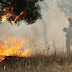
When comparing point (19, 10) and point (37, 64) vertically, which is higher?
point (19, 10)

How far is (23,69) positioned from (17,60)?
106 cm

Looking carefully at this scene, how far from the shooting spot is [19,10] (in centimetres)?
648

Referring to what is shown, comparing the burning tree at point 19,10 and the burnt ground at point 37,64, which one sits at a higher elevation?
the burning tree at point 19,10

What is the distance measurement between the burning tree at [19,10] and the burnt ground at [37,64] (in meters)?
1.64

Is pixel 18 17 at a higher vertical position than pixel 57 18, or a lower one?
lower

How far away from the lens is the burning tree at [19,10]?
6207 millimetres

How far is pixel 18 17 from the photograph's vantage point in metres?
6.59

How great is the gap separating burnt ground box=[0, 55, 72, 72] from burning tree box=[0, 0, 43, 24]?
1.64 m

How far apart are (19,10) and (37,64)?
2.18 meters

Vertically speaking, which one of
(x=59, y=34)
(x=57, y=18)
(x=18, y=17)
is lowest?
(x=18, y=17)

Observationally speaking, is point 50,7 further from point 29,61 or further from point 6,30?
point 29,61

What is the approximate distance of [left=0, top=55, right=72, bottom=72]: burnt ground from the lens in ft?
20.3

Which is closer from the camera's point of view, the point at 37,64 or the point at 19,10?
the point at 19,10

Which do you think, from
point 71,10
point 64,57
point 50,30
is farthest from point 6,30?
point 64,57
